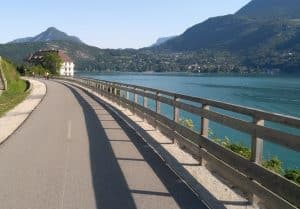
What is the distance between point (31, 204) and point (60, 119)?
13814 mm

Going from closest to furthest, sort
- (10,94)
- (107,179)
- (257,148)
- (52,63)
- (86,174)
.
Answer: (257,148)
(107,179)
(86,174)
(10,94)
(52,63)

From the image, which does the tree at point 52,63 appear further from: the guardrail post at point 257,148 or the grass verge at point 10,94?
the guardrail post at point 257,148

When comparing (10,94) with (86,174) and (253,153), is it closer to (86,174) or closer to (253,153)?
(86,174)

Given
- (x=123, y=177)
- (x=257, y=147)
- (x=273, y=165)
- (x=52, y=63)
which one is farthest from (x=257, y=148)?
(x=52, y=63)

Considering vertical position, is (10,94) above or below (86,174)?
below

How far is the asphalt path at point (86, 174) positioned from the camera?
725 centimetres

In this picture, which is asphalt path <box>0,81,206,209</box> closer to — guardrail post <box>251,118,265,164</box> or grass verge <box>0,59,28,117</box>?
guardrail post <box>251,118,265,164</box>

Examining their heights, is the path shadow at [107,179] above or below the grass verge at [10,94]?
above

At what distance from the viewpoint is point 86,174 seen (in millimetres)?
9148

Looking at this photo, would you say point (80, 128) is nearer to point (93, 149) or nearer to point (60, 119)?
point (60, 119)

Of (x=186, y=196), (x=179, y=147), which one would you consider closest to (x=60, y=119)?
(x=179, y=147)

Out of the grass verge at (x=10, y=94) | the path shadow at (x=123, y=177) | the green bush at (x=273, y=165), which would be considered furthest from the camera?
the grass verge at (x=10, y=94)

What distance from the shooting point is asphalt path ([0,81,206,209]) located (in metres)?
7.25

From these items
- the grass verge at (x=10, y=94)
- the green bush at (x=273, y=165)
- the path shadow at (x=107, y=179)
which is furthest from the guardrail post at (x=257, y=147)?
the grass verge at (x=10, y=94)
